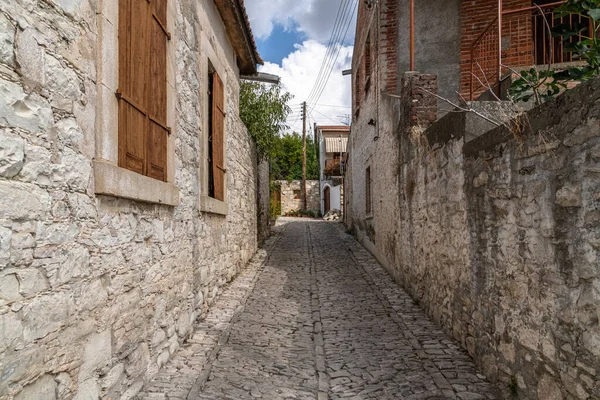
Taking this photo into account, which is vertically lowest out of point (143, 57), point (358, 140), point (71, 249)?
point (71, 249)

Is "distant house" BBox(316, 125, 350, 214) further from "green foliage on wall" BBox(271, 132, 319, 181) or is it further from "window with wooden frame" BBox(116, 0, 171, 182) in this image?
"window with wooden frame" BBox(116, 0, 171, 182)

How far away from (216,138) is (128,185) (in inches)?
134

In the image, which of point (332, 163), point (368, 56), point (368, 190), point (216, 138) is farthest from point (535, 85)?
point (332, 163)

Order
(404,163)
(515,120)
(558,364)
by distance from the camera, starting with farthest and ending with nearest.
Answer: (404,163), (515,120), (558,364)

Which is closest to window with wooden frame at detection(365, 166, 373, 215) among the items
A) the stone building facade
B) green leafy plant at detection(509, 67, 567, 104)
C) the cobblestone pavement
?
the cobblestone pavement

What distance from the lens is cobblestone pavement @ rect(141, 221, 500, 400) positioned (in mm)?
3652

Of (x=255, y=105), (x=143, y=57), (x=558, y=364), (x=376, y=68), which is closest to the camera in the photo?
(x=558, y=364)

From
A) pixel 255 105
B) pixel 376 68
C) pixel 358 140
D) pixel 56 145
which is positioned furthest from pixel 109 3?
pixel 358 140

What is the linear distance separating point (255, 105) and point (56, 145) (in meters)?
9.19

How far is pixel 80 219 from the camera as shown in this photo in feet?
8.43

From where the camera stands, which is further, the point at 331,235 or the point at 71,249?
the point at 331,235

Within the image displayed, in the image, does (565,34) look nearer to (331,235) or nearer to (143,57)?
(143,57)

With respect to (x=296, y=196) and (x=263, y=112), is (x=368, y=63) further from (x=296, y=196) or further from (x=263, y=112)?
(x=296, y=196)

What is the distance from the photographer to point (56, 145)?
91.7 inches
